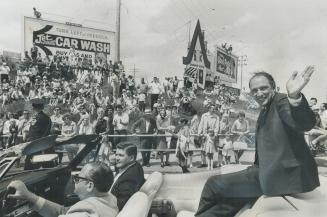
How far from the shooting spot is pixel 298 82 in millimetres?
1772

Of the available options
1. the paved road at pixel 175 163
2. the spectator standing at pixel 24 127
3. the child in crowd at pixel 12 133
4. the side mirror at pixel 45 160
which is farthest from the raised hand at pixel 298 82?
the child in crowd at pixel 12 133

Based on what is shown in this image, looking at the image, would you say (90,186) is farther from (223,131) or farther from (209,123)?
(209,123)

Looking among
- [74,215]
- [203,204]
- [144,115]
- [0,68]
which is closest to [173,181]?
[203,204]

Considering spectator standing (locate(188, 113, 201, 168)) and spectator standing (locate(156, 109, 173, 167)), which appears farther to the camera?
spectator standing (locate(188, 113, 201, 168))

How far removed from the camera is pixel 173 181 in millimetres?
2641

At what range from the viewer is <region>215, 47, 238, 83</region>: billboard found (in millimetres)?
3431

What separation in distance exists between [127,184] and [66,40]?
14767 mm

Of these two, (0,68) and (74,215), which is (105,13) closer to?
(74,215)

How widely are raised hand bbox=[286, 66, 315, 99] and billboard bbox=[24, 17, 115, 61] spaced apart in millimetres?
12867

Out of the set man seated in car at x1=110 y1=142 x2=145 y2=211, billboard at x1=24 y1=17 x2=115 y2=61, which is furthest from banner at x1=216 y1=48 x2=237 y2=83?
billboard at x1=24 y1=17 x2=115 y2=61

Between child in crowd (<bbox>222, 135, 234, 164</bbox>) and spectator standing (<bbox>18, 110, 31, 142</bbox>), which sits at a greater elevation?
spectator standing (<bbox>18, 110, 31, 142</bbox>)

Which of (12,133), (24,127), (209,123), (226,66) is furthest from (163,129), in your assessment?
(12,133)

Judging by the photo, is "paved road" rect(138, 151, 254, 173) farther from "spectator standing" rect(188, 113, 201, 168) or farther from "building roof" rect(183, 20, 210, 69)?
"building roof" rect(183, 20, 210, 69)

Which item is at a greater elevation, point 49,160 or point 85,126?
point 85,126
